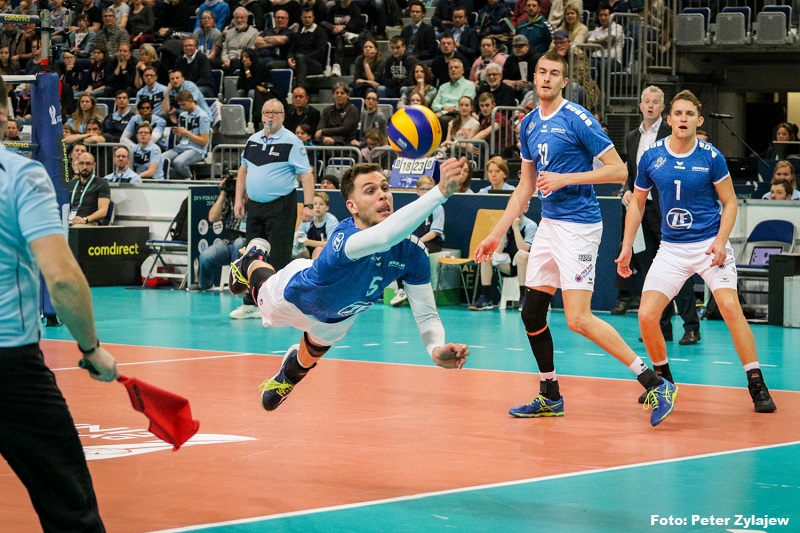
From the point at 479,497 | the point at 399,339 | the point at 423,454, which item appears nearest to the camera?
the point at 479,497

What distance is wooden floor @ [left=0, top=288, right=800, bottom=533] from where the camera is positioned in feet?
18.7

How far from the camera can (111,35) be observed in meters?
25.4

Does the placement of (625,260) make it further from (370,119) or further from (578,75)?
(370,119)

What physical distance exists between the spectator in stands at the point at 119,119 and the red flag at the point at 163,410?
58.7 ft

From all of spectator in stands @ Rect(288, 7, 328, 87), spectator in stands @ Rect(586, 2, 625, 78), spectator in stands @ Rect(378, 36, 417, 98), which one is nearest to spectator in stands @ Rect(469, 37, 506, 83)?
spectator in stands @ Rect(378, 36, 417, 98)

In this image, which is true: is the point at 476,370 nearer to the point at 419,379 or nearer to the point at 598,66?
the point at 419,379

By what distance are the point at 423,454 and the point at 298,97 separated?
14051 millimetres

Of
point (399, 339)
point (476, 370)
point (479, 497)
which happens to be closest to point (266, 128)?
point (399, 339)

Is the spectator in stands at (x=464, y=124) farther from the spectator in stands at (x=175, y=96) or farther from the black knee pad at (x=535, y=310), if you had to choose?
the black knee pad at (x=535, y=310)

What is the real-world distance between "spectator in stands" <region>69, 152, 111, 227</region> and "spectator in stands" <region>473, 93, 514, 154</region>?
5639 millimetres

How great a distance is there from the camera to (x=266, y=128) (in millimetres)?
14203

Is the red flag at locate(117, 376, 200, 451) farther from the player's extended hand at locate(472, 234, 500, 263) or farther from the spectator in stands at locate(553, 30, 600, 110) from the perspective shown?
the spectator in stands at locate(553, 30, 600, 110)

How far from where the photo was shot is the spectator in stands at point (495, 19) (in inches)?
827

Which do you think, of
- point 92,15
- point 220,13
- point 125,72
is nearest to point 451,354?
point 125,72
